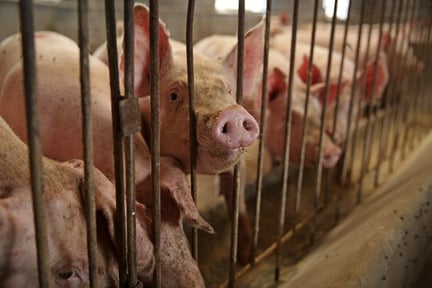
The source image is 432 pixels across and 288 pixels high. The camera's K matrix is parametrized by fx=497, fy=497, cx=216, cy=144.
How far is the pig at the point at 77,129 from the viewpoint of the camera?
1468 mm

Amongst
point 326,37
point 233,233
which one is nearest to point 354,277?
point 233,233

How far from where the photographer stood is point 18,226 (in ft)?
3.71

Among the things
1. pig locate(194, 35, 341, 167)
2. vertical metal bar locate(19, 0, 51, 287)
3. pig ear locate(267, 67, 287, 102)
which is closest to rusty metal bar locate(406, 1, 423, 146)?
pig locate(194, 35, 341, 167)

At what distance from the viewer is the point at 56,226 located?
3.94 ft

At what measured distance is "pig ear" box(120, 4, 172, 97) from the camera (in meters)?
1.68

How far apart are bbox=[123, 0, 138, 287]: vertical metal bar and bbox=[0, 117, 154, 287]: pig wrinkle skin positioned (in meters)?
0.08

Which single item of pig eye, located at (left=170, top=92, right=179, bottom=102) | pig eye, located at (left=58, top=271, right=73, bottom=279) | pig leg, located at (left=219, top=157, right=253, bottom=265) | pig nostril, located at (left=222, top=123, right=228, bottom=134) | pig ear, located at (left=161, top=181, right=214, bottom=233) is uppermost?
pig nostril, located at (left=222, top=123, right=228, bottom=134)

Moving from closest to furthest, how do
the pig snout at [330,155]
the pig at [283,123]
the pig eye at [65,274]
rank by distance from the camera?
the pig eye at [65,274] → the pig snout at [330,155] → the pig at [283,123]

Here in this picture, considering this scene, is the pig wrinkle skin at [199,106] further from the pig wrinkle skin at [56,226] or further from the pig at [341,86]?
the pig at [341,86]

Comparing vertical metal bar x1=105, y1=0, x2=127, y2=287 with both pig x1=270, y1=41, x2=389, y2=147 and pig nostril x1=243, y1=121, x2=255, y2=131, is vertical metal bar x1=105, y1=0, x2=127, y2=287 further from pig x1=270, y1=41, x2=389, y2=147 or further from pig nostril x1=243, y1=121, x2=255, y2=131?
pig x1=270, y1=41, x2=389, y2=147

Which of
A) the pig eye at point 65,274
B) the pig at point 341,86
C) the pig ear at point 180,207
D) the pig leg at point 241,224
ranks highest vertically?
the pig ear at point 180,207

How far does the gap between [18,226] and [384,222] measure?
1.51m

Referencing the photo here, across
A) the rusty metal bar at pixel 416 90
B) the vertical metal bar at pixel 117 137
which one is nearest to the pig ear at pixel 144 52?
the vertical metal bar at pixel 117 137

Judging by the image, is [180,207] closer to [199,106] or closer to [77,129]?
[199,106]
